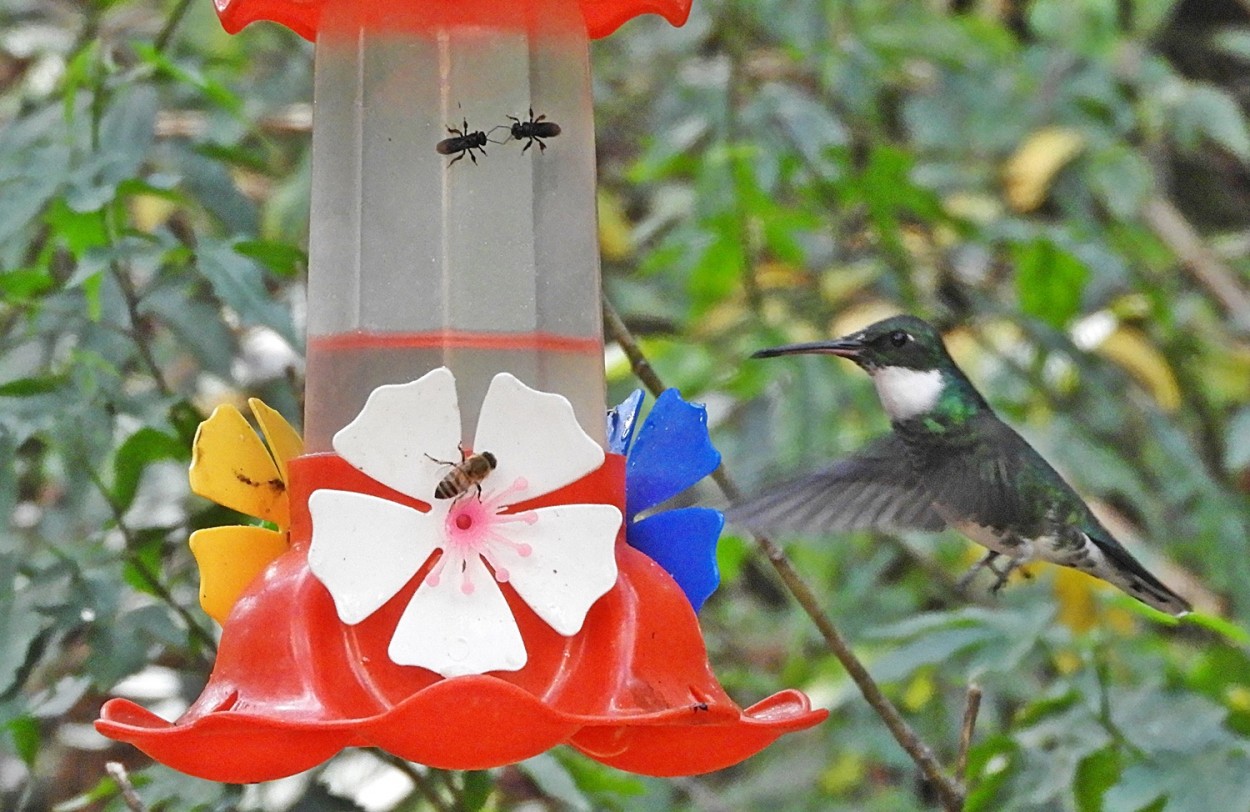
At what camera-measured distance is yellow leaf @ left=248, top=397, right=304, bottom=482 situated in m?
2.29

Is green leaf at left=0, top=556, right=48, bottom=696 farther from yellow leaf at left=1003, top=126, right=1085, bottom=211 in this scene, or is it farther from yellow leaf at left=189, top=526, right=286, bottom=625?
yellow leaf at left=1003, top=126, right=1085, bottom=211

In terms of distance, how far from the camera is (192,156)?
10.4 ft

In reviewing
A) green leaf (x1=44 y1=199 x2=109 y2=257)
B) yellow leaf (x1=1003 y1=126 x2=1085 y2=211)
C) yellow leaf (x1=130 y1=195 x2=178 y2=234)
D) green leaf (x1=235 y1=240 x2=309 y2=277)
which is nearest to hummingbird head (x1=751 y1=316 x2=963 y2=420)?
green leaf (x1=235 y1=240 x2=309 y2=277)

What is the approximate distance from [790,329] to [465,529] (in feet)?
8.62

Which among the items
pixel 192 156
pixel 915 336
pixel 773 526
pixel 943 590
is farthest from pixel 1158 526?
pixel 192 156

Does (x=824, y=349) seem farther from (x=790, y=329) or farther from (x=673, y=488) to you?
(x=790, y=329)

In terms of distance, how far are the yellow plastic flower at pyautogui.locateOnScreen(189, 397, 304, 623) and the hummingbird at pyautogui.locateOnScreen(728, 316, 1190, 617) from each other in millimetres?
938

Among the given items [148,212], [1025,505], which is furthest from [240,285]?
[148,212]

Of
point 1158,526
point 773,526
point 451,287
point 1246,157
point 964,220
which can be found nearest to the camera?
point 451,287

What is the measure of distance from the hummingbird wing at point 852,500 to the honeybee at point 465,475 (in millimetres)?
582

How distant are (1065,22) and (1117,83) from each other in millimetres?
506

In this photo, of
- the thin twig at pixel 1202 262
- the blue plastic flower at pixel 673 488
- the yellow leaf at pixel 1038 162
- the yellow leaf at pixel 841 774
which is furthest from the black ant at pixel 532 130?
the thin twig at pixel 1202 262

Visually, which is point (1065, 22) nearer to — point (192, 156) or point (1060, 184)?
point (1060, 184)

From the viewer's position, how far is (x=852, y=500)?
2801 mm
